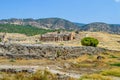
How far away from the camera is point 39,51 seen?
1602 inches

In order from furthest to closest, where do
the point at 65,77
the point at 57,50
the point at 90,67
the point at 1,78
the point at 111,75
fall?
the point at 57,50 < the point at 90,67 < the point at 111,75 < the point at 65,77 < the point at 1,78

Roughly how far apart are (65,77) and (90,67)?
11.0 metres

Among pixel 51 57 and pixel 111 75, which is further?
pixel 51 57

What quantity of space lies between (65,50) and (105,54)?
594 centimetres

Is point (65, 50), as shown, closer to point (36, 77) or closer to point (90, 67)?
point (90, 67)

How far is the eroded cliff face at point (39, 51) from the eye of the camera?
124ft

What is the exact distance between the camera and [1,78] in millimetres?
21734

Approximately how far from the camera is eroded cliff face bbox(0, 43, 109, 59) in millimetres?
37750

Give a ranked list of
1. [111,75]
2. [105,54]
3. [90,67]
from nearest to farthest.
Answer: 1. [111,75]
2. [90,67]
3. [105,54]

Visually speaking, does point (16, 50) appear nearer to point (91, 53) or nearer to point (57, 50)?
point (57, 50)

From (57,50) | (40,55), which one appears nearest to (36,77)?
(40,55)

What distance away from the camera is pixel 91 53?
44.2 meters

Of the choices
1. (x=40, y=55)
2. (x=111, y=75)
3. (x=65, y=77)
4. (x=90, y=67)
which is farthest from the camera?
(x=40, y=55)

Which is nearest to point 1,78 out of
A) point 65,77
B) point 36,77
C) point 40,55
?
point 36,77
